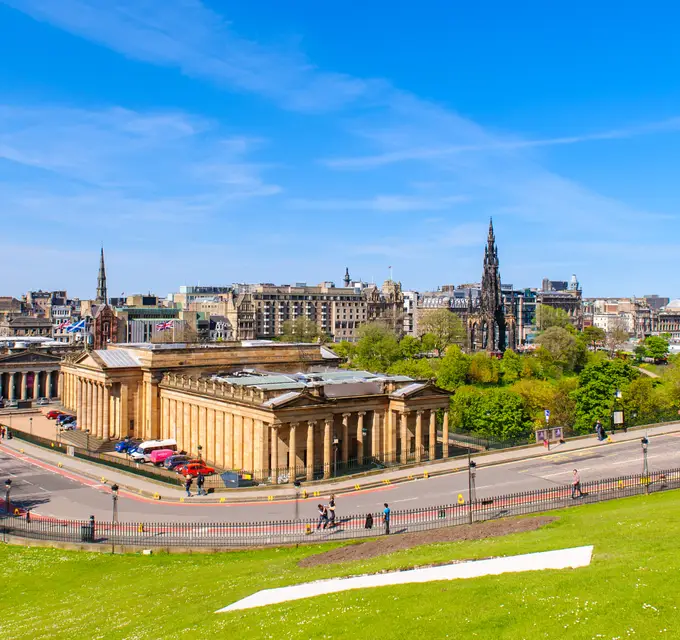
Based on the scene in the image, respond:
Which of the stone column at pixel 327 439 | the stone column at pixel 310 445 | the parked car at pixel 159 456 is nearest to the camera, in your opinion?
the stone column at pixel 310 445

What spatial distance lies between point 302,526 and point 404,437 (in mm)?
25498

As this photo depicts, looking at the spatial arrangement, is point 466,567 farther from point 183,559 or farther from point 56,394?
point 56,394

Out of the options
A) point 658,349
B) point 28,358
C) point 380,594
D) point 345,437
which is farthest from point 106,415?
point 658,349

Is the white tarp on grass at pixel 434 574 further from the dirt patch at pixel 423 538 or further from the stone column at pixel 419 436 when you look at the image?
the stone column at pixel 419 436

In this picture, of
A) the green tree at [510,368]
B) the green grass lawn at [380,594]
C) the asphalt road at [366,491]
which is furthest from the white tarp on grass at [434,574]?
the green tree at [510,368]

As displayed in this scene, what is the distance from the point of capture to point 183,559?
144 ft

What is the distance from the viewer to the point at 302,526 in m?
49.9

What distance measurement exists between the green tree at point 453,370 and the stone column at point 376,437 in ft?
199

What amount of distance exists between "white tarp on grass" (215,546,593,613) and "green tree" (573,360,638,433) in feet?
202

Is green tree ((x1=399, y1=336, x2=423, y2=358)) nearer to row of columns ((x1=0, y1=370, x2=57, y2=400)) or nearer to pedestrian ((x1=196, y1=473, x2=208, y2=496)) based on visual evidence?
row of columns ((x1=0, y1=370, x2=57, y2=400))

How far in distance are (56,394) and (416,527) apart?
10954 centimetres

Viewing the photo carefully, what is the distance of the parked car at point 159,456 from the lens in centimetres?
7688

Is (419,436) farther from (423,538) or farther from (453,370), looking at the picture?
(453,370)

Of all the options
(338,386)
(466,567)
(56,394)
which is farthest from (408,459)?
(56,394)
